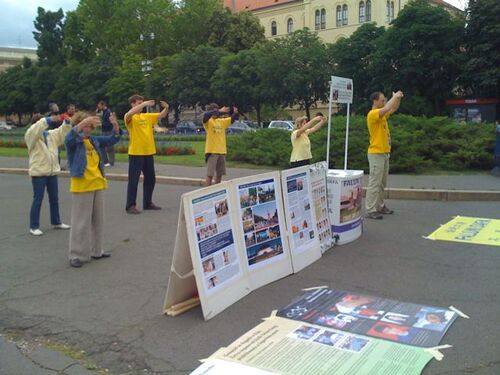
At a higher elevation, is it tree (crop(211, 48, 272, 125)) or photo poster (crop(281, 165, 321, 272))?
tree (crop(211, 48, 272, 125))

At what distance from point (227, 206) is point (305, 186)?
1578 mm

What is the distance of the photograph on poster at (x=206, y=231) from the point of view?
4.72 meters

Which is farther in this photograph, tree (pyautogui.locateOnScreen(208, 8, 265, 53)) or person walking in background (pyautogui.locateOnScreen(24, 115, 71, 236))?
tree (pyautogui.locateOnScreen(208, 8, 265, 53))

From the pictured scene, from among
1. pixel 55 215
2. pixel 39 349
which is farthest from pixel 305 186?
pixel 55 215

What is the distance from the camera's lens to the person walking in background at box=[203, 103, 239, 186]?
1095cm

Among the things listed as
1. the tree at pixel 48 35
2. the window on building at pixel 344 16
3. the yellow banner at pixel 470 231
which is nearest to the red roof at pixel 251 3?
the window on building at pixel 344 16

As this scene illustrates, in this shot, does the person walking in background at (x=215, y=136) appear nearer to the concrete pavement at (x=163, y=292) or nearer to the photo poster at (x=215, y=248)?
the concrete pavement at (x=163, y=292)

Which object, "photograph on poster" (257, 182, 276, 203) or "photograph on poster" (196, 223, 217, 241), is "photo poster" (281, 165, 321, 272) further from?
"photograph on poster" (196, 223, 217, 241)

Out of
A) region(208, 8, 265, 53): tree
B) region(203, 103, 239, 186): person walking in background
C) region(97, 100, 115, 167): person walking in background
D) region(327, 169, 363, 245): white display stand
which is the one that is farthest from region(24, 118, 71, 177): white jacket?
region(208, 8, 265, 53): tree

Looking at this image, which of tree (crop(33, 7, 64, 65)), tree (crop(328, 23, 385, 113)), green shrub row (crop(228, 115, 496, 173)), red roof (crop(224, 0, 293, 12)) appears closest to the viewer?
green shrub row (crop(228, 115, 496, 173))

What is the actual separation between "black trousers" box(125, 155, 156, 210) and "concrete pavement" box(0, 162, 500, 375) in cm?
122

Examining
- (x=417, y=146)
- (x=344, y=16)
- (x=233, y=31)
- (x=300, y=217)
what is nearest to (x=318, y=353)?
(x=300, y=217)

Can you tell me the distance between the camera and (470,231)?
319 inches

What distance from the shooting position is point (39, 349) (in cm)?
420
